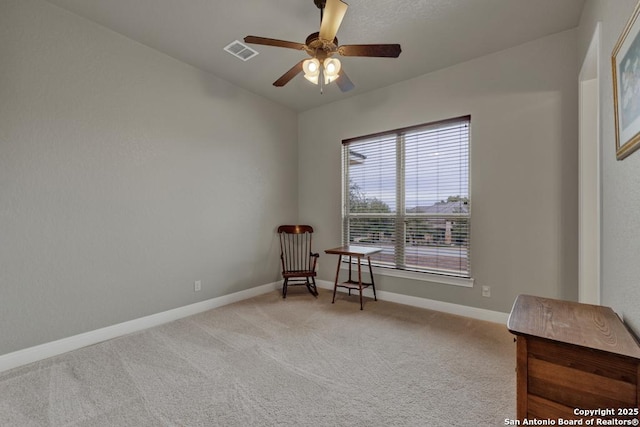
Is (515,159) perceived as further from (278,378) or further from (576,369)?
(278,378)

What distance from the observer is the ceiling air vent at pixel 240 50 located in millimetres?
2875

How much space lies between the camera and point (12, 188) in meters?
2.18

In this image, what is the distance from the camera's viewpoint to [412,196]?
3.64 m

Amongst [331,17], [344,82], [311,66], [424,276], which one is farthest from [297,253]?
[331,17]

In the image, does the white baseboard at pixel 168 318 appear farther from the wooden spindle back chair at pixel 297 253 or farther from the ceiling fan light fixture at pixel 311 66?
the ceiling fan light fixture at pixel 311 66

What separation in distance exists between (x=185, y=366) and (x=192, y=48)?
118 inches

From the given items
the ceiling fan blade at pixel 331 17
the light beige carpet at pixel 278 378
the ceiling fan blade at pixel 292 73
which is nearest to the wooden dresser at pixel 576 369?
the light beige carpet at pixel 278 378

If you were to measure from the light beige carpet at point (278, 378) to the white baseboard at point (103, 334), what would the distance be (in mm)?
91

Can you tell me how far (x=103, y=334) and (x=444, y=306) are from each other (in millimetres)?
3515

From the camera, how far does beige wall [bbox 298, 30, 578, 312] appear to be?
8.69 ft

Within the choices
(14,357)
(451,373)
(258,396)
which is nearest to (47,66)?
(14,357)

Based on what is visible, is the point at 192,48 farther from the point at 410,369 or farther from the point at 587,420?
the point at 587,420

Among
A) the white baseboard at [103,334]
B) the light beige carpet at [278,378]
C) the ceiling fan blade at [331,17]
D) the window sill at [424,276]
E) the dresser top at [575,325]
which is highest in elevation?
the ceiling fan blade at [331,17]

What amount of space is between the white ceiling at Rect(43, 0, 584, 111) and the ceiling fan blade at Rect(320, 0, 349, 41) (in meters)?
0.52
